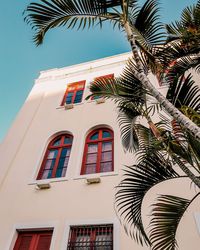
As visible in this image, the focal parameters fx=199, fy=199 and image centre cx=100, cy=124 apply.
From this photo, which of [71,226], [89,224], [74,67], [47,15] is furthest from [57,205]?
[74,67]

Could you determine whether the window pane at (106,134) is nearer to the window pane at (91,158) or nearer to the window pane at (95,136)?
the window pane at (95,136)

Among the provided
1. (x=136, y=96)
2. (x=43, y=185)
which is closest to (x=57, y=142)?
(x=43, y=185)

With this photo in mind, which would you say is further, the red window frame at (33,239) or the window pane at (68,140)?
the window pane at (68,140)

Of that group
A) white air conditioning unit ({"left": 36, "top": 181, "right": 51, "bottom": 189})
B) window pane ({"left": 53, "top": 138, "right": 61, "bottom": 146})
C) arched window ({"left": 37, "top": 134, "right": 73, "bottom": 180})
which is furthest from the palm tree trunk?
window pane ({"left": 53, "top": 138, "right": 61, "bottom": 146})

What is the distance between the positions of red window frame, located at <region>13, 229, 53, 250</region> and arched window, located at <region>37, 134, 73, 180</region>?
1728mm

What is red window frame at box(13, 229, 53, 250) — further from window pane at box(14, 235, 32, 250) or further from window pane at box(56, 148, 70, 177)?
window pane at box(56, 148, 70, 177)

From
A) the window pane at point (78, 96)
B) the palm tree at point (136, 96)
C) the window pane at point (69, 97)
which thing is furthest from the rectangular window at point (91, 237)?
the window pane at point (69, 97)

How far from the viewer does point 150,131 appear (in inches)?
137

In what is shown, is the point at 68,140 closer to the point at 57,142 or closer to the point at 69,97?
the point at 57,142

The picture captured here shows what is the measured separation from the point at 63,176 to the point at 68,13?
468 cm

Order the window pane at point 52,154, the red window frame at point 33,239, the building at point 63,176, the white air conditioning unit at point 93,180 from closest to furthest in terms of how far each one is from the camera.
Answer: the building at point 63,176
the red window frame at point 33,239
the white air conditioning unit at point 93,180
the window pane at point 52,154

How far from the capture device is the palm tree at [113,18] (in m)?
3.23

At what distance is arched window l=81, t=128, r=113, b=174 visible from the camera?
6301 mm

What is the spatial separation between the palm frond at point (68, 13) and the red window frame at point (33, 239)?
4.52 meters
